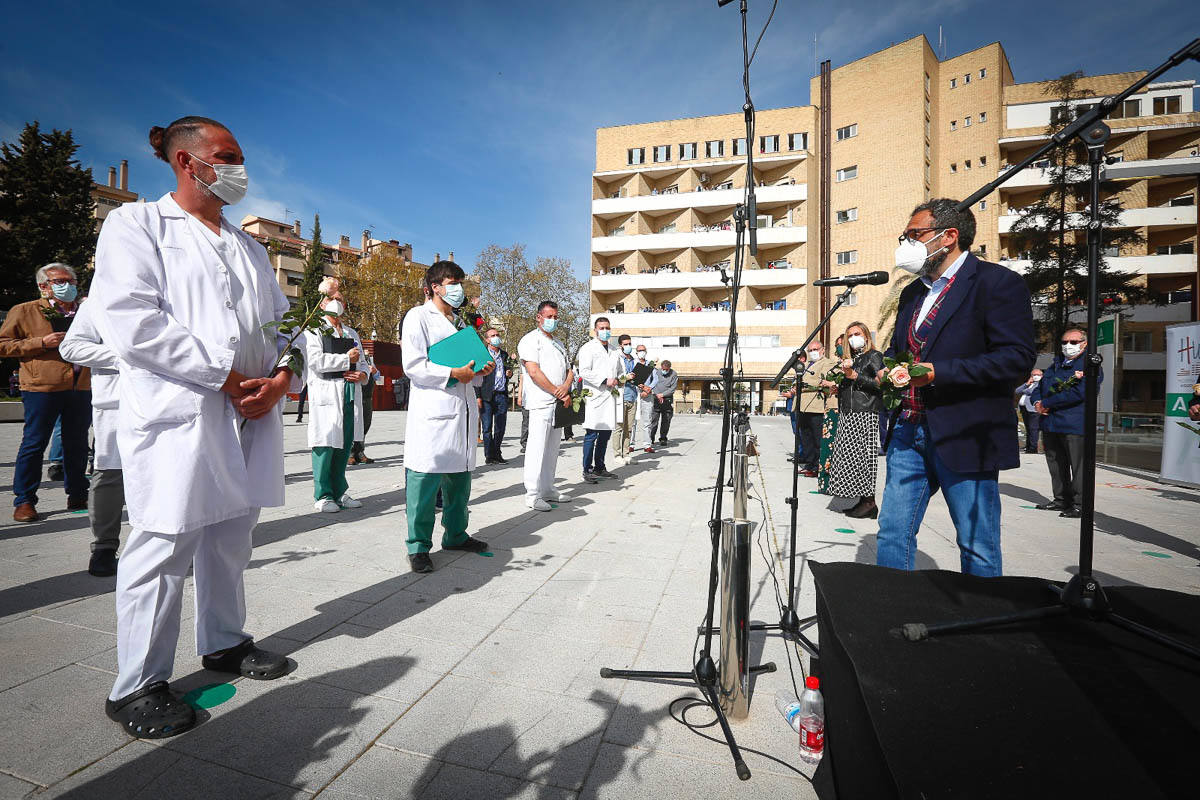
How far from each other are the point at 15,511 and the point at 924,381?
6988 mm

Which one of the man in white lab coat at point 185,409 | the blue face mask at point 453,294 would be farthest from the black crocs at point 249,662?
the blue face mask at point 453,294

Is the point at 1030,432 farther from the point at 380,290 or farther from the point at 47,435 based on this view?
the point at 380,290

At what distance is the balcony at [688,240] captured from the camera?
4200 cm

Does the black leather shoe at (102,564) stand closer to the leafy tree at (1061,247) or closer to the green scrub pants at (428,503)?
the green scrub pants at (428,503)

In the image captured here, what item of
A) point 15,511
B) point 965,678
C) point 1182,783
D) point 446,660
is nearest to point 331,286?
point 15,511

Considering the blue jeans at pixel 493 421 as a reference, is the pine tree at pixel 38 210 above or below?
above

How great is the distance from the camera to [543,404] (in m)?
6.28

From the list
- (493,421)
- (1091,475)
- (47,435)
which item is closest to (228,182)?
(1091,475)

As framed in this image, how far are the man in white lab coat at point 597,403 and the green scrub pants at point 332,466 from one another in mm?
3304

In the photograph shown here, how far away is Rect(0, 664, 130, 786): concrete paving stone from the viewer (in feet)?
5.94

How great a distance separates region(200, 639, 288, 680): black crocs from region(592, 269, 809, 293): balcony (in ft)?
133

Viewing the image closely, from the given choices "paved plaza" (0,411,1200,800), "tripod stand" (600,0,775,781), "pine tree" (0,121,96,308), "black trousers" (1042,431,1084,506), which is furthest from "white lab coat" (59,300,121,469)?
"pine tree" (0,121,96,308)

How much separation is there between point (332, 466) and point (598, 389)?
3718mm

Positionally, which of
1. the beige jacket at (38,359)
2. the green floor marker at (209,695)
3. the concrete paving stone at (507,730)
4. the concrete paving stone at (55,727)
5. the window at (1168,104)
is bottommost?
the concrete paving stone at (507,730)
